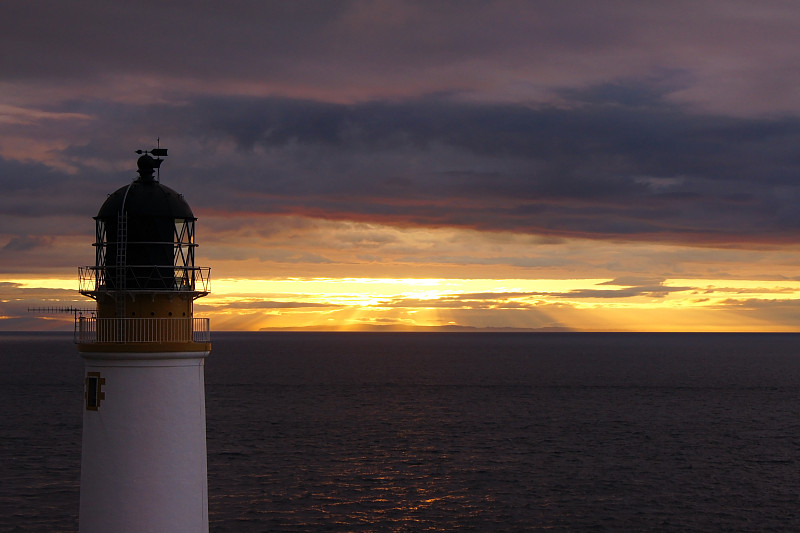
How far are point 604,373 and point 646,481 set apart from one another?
12567 cm

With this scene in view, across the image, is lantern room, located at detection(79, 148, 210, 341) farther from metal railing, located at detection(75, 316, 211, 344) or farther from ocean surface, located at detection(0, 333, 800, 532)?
ocean surface, located at detection(0, 333, 800, 532)

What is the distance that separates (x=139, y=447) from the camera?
19.4 metres

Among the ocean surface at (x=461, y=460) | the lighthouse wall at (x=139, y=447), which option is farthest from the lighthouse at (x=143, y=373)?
the ocean surface at (x=461, y=460)

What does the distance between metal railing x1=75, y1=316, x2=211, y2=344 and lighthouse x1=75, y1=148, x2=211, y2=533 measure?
0.02 meters

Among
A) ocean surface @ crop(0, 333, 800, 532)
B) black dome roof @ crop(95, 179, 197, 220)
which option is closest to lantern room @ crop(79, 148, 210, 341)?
black dome roof @ crop(95, 179, 197, 220)

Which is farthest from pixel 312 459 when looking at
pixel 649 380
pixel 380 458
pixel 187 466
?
pixel 649 380

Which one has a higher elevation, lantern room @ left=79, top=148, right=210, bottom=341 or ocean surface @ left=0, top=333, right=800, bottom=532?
lantern room @ left=79, top=148, right=210, bottom=341

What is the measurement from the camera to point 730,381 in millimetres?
158000

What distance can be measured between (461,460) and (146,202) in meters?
51.7

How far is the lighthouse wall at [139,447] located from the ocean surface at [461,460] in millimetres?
27776

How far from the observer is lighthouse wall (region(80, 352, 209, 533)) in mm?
19297

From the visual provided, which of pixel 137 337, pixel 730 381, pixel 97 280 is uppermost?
pixel 97 280

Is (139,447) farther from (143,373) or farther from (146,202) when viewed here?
(146,202)

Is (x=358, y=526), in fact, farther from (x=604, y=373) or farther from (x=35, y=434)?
(x=604, y=373)
